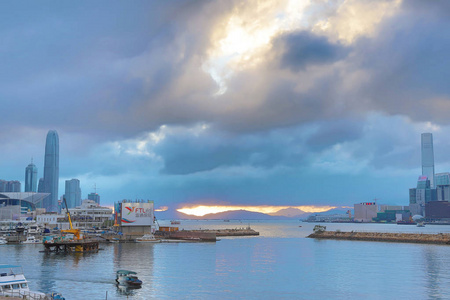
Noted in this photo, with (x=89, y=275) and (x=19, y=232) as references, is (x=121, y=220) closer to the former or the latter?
(x=19, y=232)

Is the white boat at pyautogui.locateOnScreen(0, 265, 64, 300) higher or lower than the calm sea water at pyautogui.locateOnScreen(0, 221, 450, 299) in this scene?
higher

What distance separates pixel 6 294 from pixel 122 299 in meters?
15.2

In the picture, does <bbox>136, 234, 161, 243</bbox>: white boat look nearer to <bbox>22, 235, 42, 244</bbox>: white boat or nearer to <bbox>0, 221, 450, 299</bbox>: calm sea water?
<bbox>22, 235, 42, 244</bbox>: white boat

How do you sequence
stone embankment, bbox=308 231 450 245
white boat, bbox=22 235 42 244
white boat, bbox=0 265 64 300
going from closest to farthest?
white boat, bbox=0 265 64 300
white boat, bbox=22 235 42 244
stone embankment, bbox=308 231 450 245

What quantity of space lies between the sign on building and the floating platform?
38.5 meters

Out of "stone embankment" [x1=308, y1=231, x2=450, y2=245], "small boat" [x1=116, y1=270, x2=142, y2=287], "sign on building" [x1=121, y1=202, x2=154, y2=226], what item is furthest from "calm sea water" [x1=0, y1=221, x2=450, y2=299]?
"stone embankment" [x1=308, y1=231, x2=450, y2=245]

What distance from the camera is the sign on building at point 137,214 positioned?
171 metres

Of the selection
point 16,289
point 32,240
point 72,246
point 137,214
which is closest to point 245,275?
point 16,289

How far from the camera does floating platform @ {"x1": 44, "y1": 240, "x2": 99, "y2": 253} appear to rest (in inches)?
4938

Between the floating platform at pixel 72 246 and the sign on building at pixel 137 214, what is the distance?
3851 centimetres

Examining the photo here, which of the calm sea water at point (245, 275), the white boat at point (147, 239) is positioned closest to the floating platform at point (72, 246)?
the calm sea water at point (245, 275)

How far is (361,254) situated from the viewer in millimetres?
124312

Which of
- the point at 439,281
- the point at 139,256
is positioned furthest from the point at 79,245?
the point at 439,281

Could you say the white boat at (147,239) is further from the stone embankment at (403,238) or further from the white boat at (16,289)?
the white boat at (16,289)
